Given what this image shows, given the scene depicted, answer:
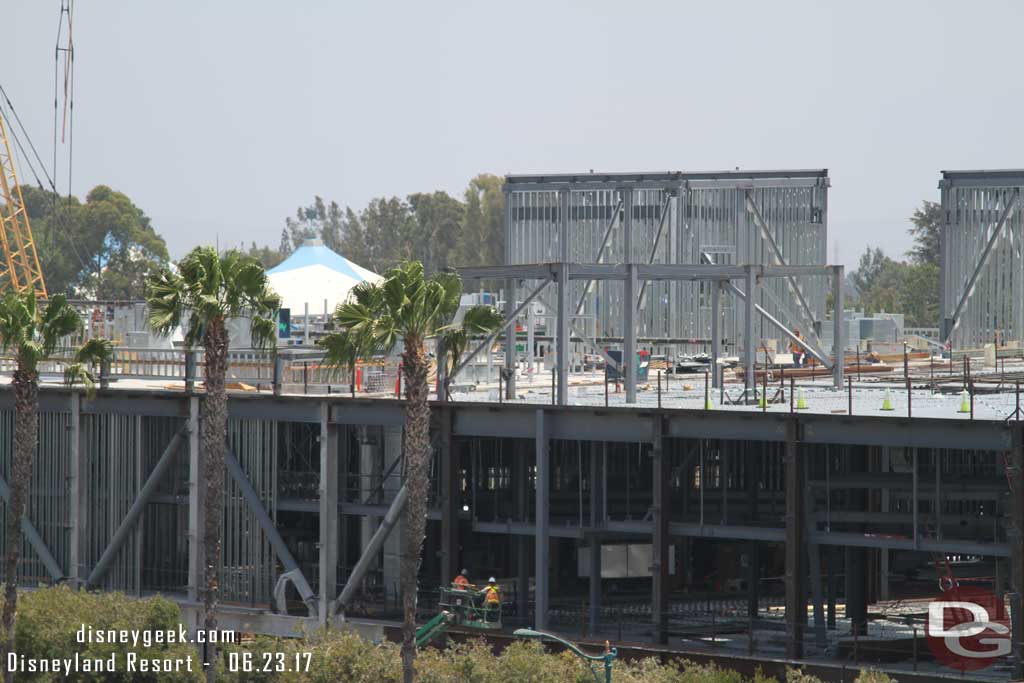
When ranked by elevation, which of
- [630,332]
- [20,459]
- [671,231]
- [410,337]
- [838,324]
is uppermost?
[671,231]

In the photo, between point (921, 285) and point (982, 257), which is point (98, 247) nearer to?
point (921, 285)

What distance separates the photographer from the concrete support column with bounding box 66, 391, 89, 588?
49812mm

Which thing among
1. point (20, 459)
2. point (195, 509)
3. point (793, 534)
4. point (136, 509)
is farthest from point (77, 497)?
point (793, 534)

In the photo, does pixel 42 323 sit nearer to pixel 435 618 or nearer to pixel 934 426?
pixel 435 618

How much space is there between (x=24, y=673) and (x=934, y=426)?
2106cm

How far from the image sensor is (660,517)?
40844 mm

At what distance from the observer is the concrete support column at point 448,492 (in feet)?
144

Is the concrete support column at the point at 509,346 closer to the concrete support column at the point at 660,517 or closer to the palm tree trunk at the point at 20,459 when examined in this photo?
the concrete support column at the point at 660,517

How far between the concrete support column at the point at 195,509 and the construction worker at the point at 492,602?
842 cm

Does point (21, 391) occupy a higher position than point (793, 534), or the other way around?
point (21, 391)

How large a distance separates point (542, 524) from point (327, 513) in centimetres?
610

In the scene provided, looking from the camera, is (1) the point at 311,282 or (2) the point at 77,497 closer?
(2) the point at 77,497

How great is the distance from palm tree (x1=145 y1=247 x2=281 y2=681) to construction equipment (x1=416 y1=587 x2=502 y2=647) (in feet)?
20.5

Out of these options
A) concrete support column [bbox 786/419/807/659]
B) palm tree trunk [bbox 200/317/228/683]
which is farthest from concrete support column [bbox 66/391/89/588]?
concrete support column [bbox 786/419/807/659]
